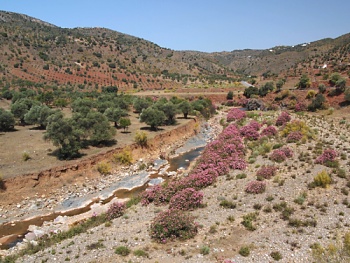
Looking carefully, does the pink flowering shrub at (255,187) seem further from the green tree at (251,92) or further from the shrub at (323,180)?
the green tree at (251,92)

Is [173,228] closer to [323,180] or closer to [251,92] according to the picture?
[323,180]

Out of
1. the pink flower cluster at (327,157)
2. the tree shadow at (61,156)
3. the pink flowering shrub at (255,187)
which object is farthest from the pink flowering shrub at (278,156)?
the tree shadow at (61,156)

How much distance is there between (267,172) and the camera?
22.9m

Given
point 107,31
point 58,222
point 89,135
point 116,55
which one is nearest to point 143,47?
point 116,55

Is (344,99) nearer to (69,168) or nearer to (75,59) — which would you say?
(69,168)

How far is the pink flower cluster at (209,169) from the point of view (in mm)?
21503

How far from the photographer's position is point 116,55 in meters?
129

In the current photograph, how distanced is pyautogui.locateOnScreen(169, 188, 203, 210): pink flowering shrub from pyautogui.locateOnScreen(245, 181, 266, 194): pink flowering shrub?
3.66 metres

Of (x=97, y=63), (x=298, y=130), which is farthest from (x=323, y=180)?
(x=97, y=63)

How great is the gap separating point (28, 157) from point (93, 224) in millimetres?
14328

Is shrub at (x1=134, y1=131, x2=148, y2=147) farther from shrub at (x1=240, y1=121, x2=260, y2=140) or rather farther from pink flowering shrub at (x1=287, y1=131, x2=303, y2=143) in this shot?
pink flowering shrub at (x1=287, y1=131, x2=303, y2=143)

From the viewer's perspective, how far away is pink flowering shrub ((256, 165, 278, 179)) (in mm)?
22688

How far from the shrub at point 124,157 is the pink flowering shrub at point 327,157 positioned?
20.1m

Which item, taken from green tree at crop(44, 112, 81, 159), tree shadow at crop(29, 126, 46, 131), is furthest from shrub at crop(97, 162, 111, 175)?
tree shadow at crop(29, 126, 46, 131)
